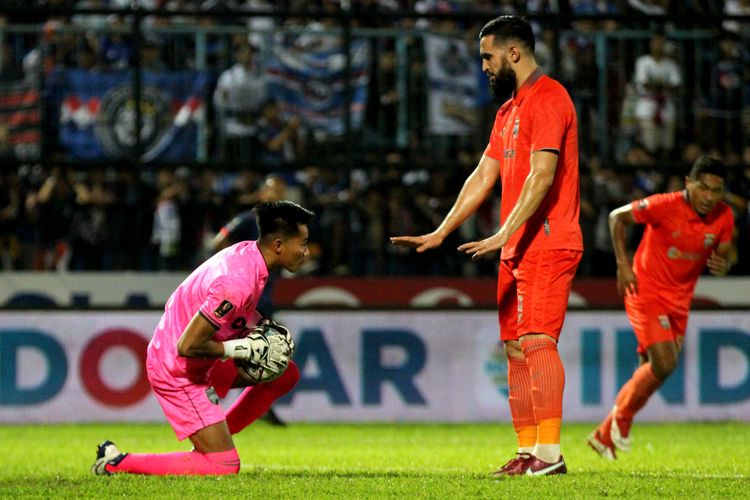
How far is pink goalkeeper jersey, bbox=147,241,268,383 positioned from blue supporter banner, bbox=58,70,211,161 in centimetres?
600

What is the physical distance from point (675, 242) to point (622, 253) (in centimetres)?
69

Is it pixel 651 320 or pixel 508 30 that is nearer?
pixel 508 30

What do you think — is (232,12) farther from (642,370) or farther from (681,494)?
(681,494)

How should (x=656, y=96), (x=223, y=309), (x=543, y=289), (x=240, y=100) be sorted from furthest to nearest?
(x=656, y=96) < (x=240, y=100) < (x=543, y=289) < (x=223, y=309)

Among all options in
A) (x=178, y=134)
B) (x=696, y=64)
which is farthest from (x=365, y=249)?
(x=696, y=64)

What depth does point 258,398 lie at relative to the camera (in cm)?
791

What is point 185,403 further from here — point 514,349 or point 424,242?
point 514,349

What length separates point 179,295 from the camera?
754 cm

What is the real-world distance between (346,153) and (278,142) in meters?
0.72

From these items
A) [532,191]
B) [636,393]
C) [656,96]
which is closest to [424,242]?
[532,191]

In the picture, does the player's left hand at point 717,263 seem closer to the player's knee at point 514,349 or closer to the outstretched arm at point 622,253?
the outstretched arm at point 622,253

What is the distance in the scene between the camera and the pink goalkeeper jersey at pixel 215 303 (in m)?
7.04

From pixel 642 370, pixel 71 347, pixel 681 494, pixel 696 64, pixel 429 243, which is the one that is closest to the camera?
pixel 681 494

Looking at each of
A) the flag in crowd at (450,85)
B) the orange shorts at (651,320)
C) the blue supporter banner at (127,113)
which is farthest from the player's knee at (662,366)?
the blue supporter banner at (127,113)
